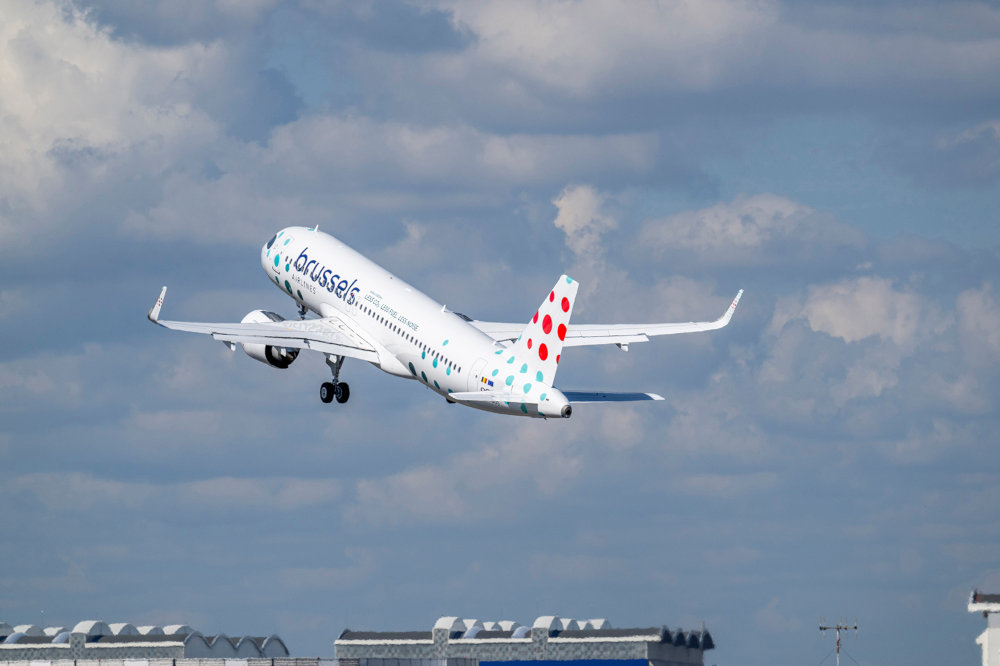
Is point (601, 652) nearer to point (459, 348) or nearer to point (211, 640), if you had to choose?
point (211, 640)

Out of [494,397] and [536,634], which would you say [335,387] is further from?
[536,634]

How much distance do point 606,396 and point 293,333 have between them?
2293 centimetres

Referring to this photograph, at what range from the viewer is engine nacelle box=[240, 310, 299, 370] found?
118938mm

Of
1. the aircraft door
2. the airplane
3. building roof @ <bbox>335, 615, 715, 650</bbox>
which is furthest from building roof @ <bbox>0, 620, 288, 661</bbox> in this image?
the aircraft door

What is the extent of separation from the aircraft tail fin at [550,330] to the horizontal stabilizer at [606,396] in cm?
464

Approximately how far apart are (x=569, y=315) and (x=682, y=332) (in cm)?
1729

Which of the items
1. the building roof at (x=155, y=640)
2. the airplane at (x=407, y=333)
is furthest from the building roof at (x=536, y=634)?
the airplane at (x=407, y=333)

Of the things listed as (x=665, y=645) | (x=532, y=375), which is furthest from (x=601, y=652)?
(x=532, y=375)

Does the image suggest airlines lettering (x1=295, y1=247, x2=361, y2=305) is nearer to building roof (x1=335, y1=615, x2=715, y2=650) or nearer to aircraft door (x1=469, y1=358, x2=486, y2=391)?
aircraft door (x1=469, y1=358, x2=486, y2=391)

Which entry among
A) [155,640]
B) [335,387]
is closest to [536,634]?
[155,640]

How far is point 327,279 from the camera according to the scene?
387 ft

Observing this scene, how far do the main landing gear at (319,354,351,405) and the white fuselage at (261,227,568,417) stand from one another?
2.86 meters

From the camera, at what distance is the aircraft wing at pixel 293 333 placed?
113 m

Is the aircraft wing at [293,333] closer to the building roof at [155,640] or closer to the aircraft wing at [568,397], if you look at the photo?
the aircraft wing at [568,397]
